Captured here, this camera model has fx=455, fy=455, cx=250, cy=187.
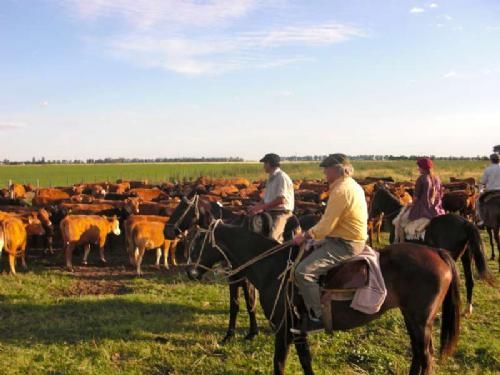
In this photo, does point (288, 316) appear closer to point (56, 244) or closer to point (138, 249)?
point (138, 249)

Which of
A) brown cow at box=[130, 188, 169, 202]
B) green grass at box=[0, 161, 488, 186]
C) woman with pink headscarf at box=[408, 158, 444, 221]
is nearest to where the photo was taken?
woman with pink headscarf at box=[408, 158, 444, 221]

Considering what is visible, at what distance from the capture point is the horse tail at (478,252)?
273 inches

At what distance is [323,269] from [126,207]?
512 inches

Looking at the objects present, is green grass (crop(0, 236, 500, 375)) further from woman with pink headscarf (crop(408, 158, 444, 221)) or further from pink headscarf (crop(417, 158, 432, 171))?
pink headscarf (crop(417, 158, 432, 171))

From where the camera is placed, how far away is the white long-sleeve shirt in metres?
12.2

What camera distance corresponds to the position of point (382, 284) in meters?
4.87

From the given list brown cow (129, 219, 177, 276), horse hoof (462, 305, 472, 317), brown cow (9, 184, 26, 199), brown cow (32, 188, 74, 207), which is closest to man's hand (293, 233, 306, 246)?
horse hoof (462, 305, 472, 317)

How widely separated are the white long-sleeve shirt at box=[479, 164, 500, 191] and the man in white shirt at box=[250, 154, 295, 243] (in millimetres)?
7350

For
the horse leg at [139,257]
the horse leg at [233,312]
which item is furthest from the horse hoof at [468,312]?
the horse leg at [139,257]

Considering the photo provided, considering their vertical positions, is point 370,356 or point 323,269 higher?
point 323,269

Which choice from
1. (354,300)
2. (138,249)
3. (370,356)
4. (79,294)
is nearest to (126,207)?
(138,249)

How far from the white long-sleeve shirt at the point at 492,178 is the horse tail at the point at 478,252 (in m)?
4.95

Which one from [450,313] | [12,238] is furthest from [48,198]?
[450,313]

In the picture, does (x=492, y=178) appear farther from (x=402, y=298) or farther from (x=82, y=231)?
(x=82, y=231)
